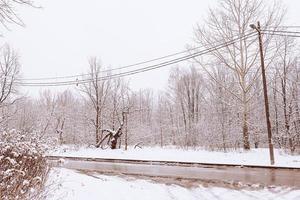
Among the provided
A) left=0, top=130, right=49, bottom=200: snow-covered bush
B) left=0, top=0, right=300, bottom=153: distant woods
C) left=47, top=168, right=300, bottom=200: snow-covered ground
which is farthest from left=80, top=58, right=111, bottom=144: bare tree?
left=0, top=130, right=49, bottom=200: snow-covered bush

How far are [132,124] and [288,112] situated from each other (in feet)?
74.4

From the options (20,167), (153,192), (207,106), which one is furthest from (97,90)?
(20,167)

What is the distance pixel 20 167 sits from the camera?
23.0ft

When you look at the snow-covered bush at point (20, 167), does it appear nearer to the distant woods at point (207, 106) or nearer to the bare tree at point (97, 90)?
the distant woods at point (207, 106)

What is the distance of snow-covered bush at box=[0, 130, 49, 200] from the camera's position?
18.7 ft


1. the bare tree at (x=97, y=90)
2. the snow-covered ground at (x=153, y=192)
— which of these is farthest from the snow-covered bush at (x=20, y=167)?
the bare tree at (x=97, y=90)

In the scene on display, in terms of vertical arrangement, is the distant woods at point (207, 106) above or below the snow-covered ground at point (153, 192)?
above

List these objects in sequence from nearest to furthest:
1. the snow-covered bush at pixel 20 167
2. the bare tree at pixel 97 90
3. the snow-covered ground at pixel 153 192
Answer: the snow-covered bush at pixel 20 167, the snow-covered ground at pixel 153 192, the bare tree at pixel 97 90

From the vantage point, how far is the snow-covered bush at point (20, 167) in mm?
5703

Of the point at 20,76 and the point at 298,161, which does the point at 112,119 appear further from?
the point at 298,161

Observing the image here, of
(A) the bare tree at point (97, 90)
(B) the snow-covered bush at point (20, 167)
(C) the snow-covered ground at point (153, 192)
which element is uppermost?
(A) the bare tree at point (97, 90)

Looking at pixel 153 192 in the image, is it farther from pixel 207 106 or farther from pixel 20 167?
pixel 207 106

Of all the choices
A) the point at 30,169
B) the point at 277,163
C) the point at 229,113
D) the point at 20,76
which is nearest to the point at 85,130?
the point at 20,76

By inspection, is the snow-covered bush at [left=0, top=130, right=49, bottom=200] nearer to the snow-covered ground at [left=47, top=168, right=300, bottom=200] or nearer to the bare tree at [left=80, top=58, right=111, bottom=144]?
the snow-covered ground at [left=47, top=168, right=300, bottom=200]
